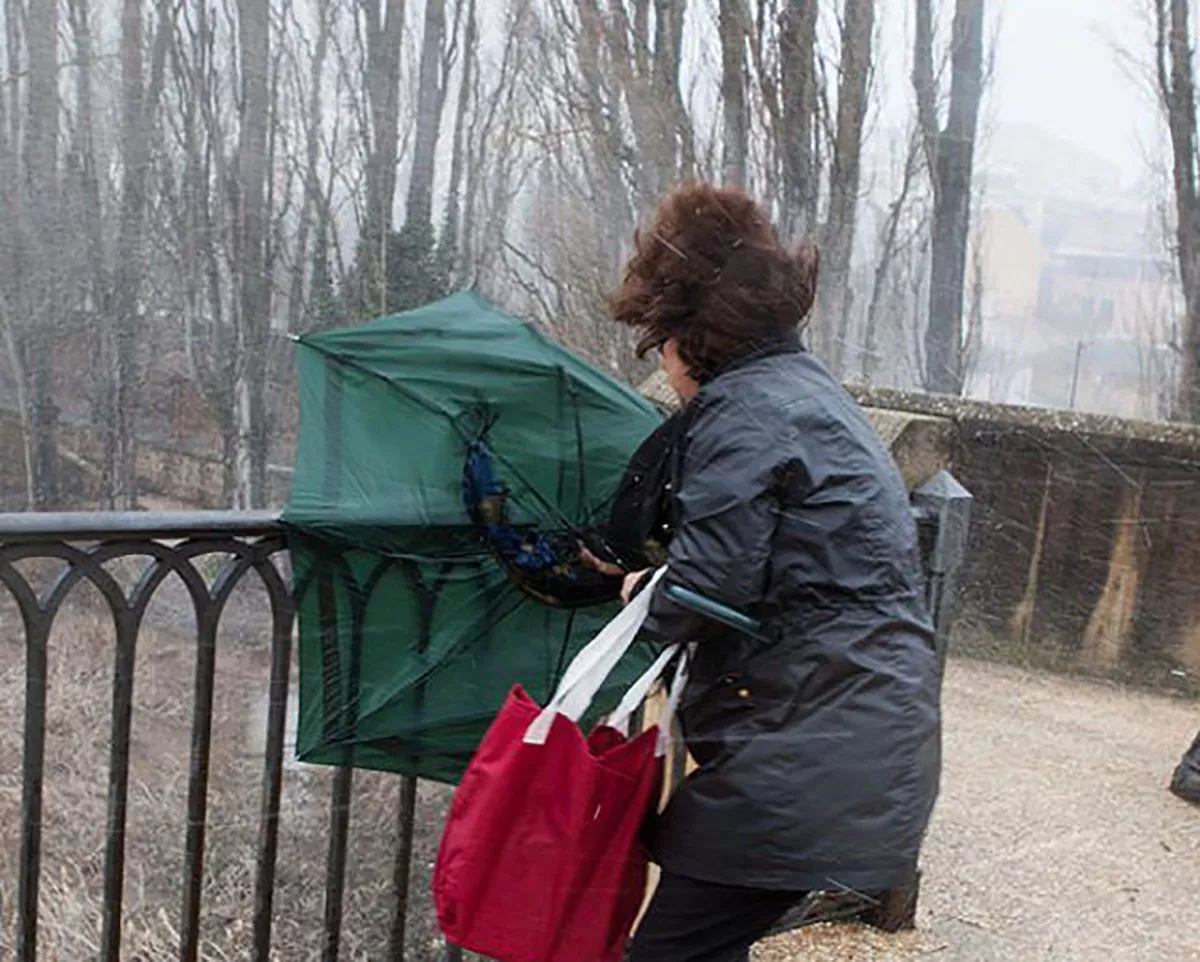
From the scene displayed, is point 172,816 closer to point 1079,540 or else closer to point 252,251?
point 1079,540

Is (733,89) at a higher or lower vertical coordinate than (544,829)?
higher

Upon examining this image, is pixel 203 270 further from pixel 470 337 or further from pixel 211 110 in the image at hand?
pixel 470 337

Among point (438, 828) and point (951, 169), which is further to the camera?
point (951, 169)

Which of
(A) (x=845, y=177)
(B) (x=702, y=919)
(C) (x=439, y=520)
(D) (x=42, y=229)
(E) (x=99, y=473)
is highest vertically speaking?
(A) (x=845, y=177)

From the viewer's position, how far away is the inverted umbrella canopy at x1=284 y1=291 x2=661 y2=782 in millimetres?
2223

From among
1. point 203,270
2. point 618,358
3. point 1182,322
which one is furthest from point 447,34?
point 1182,322

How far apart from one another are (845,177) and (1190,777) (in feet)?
21.3

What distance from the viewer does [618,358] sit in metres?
8.86

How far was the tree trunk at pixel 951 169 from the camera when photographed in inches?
477

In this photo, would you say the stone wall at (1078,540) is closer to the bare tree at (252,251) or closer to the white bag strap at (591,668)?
the white bag strap at (591,668)

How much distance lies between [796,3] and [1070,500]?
4409 mm

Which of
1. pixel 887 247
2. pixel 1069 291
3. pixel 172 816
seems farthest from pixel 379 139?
pixel 1069 291

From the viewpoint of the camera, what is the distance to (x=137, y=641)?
229cm

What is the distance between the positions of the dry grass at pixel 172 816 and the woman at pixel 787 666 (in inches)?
93.8
